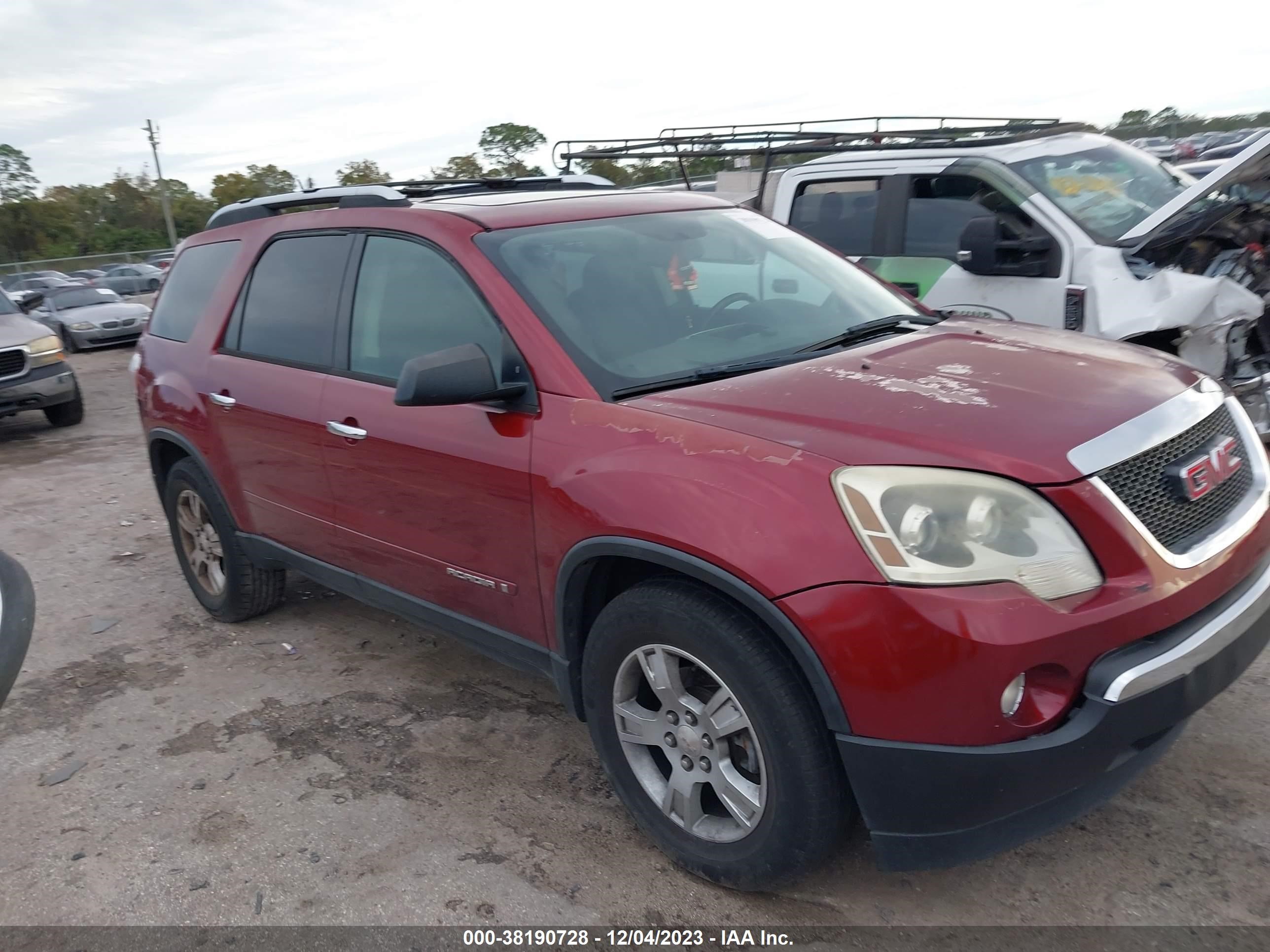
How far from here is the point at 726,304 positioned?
136 inches

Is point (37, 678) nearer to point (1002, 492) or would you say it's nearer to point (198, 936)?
point (198, 936)

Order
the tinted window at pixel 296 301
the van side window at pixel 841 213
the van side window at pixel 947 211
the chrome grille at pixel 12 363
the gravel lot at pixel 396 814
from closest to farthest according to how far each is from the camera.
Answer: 1. the gravel lot at pixel 396 814
2. the tinted window at pixel 296 301
3. the van side window at pixel 947 211
4. the van side window at pixel 841 213
5. the chrome grille at pixel 12 363

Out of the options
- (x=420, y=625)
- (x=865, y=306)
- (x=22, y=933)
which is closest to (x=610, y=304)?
(x=865, y=306)

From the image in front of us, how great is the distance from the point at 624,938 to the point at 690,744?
0.51 meters

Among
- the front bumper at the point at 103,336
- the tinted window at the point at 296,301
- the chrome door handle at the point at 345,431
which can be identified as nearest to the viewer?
the chrome door handle at the point at 345,431

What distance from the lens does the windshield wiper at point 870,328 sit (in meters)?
3.30

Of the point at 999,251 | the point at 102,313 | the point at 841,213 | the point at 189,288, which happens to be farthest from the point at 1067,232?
the point at 102,313

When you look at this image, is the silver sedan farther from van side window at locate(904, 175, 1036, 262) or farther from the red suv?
the red suv

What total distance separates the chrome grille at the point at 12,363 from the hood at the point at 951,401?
9517 mm

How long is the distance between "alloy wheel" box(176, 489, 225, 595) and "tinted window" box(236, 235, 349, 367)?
40.2 inches

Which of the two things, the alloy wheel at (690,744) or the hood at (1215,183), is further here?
the hood at (1215,183)

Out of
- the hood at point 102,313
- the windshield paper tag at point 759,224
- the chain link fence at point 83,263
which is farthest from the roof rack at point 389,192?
the chain link fence at point 83,263

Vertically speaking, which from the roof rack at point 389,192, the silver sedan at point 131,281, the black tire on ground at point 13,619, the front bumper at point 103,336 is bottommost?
the silver sedan at point 131,281

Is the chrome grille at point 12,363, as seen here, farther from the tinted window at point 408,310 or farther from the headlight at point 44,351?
the tinted window at point 408,310
